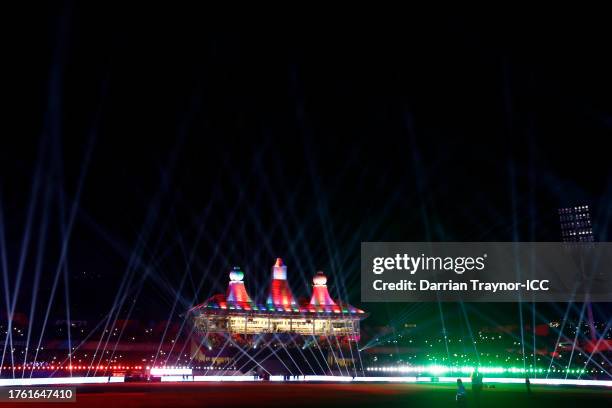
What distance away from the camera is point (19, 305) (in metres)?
80.2

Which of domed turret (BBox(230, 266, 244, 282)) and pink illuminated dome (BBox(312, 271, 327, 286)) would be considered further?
pink illuminated dome (BBox(312, 271, 327, 286))

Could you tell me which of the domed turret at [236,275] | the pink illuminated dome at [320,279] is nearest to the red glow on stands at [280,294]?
the pink illuminated dome at [320,279]

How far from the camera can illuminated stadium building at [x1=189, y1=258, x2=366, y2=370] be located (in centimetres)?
6694

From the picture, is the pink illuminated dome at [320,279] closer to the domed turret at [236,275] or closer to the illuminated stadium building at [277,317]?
the illuminated stadium building at [277,317]

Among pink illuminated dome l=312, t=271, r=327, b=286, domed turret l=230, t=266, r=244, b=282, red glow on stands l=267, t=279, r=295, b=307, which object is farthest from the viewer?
pink illuminated dome l=312, t=271, r=327, b=286

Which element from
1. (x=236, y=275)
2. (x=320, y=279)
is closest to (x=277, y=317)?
(x=236, y=275)

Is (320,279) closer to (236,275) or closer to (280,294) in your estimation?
(280,294)

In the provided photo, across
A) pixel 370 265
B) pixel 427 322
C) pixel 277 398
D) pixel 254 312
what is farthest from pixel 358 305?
pixel 277 398

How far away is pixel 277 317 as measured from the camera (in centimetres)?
7044

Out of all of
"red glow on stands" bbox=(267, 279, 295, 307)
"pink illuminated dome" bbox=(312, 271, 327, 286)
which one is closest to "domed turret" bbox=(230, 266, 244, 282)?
"red glow on stands" bbox=(267, 279, 295, 307)

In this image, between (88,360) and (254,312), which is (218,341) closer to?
(254,312)

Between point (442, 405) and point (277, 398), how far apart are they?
21.6ft

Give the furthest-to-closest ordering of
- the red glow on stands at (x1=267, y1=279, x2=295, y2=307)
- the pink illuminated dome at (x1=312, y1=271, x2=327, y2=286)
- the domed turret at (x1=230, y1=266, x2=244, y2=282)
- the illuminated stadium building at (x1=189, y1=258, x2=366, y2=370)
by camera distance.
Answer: the pink illuminated dome at (x1=312, y1=271, x2=327, y2=286) → the red glow on stands at (x1=267, y1=279, x2=295, y2=307) → the domed turret at (x1=230, y1=266, x2=244, y2=282) → the illuminated stadium building at (x1=189, y1=258, x2=366, y2=370)

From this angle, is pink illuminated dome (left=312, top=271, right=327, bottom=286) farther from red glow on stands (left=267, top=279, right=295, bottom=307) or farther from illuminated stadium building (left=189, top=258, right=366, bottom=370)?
red glow on stands (left=267, top=279, right=295, bottom=307)
